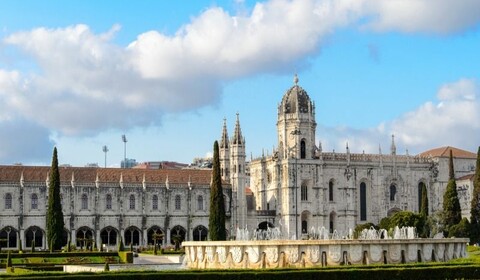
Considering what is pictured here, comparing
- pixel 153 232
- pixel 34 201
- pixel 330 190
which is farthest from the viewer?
pixel 330 190

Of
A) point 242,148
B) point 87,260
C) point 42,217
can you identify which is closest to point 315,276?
point 87,260

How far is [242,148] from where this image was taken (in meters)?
90.4

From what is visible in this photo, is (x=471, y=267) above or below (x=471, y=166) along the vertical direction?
below

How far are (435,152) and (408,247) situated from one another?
5936 centimetres

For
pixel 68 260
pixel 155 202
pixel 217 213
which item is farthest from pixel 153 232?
pixel 68 260

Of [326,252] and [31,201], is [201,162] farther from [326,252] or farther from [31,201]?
[326,252]

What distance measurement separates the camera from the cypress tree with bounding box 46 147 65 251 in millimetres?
68312

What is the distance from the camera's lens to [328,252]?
40.2 meters

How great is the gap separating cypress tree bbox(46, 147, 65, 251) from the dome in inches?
1160

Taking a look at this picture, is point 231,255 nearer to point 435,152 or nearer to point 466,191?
point 466,191

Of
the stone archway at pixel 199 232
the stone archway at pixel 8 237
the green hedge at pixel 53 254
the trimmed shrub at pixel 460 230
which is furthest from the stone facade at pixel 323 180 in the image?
the green hedge at pixel 53 254

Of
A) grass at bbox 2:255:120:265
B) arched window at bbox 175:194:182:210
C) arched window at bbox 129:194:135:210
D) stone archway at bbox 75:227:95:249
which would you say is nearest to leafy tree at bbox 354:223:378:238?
arched window at bbox 175:194:182:210

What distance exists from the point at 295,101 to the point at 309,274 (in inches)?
2320

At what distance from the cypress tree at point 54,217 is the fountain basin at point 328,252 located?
93.7 feet
